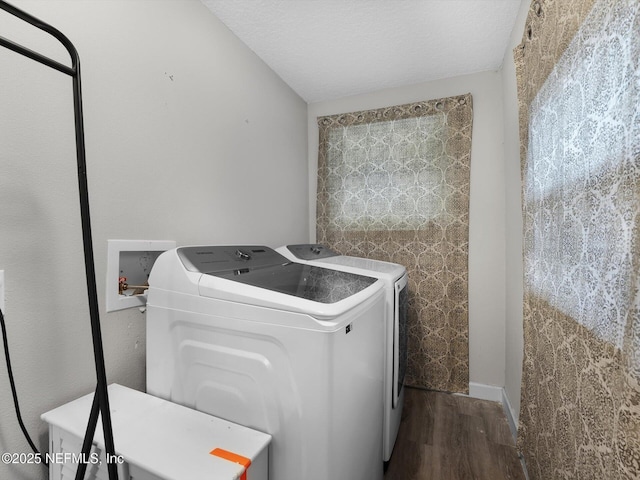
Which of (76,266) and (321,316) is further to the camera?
(76,266)

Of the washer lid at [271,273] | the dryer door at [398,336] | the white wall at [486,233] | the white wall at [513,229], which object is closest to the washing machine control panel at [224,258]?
the washer lid at [271,273]

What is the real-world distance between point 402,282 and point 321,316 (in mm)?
968

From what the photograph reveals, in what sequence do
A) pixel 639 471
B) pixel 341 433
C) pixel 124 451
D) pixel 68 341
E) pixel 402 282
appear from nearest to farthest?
pixel 639 471
pixel 124 451
pixel 341 433
pixel 68 341
pixel 402 282

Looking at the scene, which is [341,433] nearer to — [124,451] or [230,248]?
[124,451]

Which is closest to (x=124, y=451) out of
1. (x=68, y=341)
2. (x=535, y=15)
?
(x=68, y=341)

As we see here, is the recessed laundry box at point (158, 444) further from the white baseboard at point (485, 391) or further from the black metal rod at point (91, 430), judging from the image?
the white baseboard at point (485, 391)

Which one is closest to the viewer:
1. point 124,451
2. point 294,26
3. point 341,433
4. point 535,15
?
point 124,451

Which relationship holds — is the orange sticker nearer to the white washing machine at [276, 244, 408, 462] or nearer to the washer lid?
the washer lid

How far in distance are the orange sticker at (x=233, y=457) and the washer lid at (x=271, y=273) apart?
16.9 inches

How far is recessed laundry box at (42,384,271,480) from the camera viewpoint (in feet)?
2.37

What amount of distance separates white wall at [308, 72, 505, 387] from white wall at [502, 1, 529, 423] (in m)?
0.09

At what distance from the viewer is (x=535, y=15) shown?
1.23m

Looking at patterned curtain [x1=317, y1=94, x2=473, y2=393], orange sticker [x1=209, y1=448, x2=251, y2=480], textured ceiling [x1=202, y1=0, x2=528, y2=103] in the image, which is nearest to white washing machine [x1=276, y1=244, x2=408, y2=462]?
patterned curtain [x1=317, y1=94, x2=473, y2=393]

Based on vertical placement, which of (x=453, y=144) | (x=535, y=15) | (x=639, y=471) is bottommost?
(x=639, y=471)
